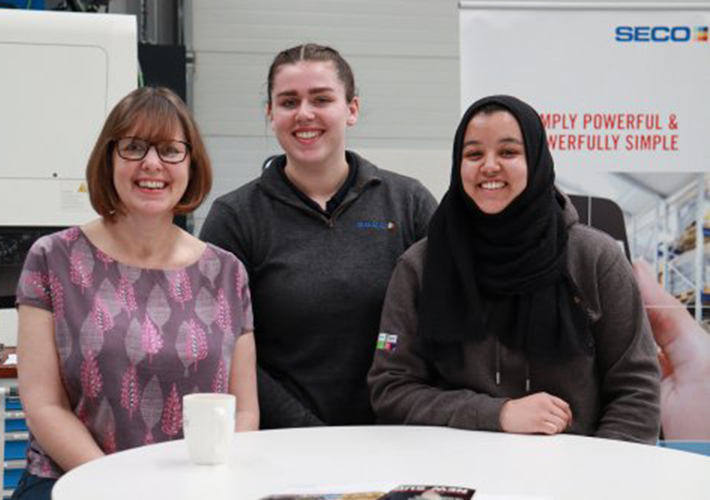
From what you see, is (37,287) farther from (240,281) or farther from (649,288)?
(649,288)

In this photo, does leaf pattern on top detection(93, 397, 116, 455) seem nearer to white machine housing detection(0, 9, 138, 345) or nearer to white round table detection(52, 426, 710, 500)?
white round table detection(52, 426, 710, 500)

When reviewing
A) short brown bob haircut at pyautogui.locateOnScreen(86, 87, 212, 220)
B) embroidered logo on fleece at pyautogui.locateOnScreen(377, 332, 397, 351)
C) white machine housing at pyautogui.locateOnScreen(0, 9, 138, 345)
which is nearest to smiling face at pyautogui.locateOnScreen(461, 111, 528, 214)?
embroidered logo on fleece at pyautogui.locateOnScreen(377, 332, 397, 351)

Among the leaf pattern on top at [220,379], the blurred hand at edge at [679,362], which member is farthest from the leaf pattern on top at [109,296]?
the blurred hand at edge at [679,362]

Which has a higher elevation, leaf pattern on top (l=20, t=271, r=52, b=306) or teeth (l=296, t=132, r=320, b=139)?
teeth (l=296, t=132, r=320, b=139)

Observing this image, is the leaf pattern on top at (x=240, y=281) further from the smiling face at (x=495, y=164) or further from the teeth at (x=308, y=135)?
the smiling face at (x=495, y=164)

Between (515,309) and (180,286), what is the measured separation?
2.16 feet

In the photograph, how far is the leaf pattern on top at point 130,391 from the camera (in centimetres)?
188

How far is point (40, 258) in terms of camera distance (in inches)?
75.9

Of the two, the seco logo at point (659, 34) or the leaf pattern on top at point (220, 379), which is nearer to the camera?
the leaf pattern on top at point (220, 379)

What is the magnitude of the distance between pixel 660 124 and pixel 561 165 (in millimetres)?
371

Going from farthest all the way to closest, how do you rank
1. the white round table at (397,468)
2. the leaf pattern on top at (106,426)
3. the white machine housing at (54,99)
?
the white machine housing at (54,99) < the leaf pattern on top at (106,426) < the white round table at (397,468)

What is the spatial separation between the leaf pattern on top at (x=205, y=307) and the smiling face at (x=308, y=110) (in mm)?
455

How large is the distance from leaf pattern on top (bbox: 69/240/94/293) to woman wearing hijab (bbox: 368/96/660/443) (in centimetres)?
59

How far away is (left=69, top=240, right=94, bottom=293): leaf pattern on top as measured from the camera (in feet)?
6.30
